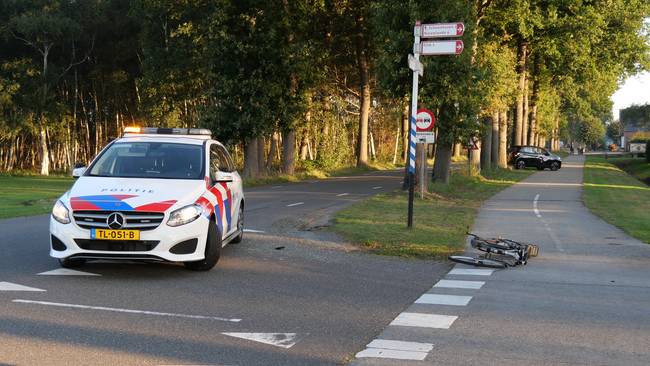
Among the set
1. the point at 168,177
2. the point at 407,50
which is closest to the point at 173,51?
the point at 407,50

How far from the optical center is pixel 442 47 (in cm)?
1466

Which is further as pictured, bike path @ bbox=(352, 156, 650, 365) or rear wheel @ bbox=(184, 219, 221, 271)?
rear wheel @ bbox=(184, 219, 221, 271)

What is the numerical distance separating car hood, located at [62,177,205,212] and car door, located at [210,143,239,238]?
486 mm

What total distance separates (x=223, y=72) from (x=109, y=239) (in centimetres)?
2396

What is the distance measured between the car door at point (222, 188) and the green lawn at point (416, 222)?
270 centimetres

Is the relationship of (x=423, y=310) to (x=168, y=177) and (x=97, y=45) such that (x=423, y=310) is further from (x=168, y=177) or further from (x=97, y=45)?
(x=97, y=45)

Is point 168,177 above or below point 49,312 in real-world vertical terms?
above

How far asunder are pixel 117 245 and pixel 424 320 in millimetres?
3795

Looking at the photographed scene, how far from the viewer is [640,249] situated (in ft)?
42.1

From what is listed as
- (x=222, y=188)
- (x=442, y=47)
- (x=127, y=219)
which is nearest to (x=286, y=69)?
(x=442, y=47)

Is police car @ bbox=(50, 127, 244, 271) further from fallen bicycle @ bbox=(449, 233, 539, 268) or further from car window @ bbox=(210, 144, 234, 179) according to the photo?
fallen bicycle @ bbox=(449, 233, 539, 268)

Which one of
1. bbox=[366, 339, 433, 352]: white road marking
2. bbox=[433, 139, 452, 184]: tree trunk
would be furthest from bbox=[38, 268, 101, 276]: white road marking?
bbox=[433, 139, 452, 184]: tree trunk

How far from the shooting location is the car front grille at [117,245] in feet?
27.3

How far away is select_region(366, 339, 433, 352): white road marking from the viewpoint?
19.7ft
